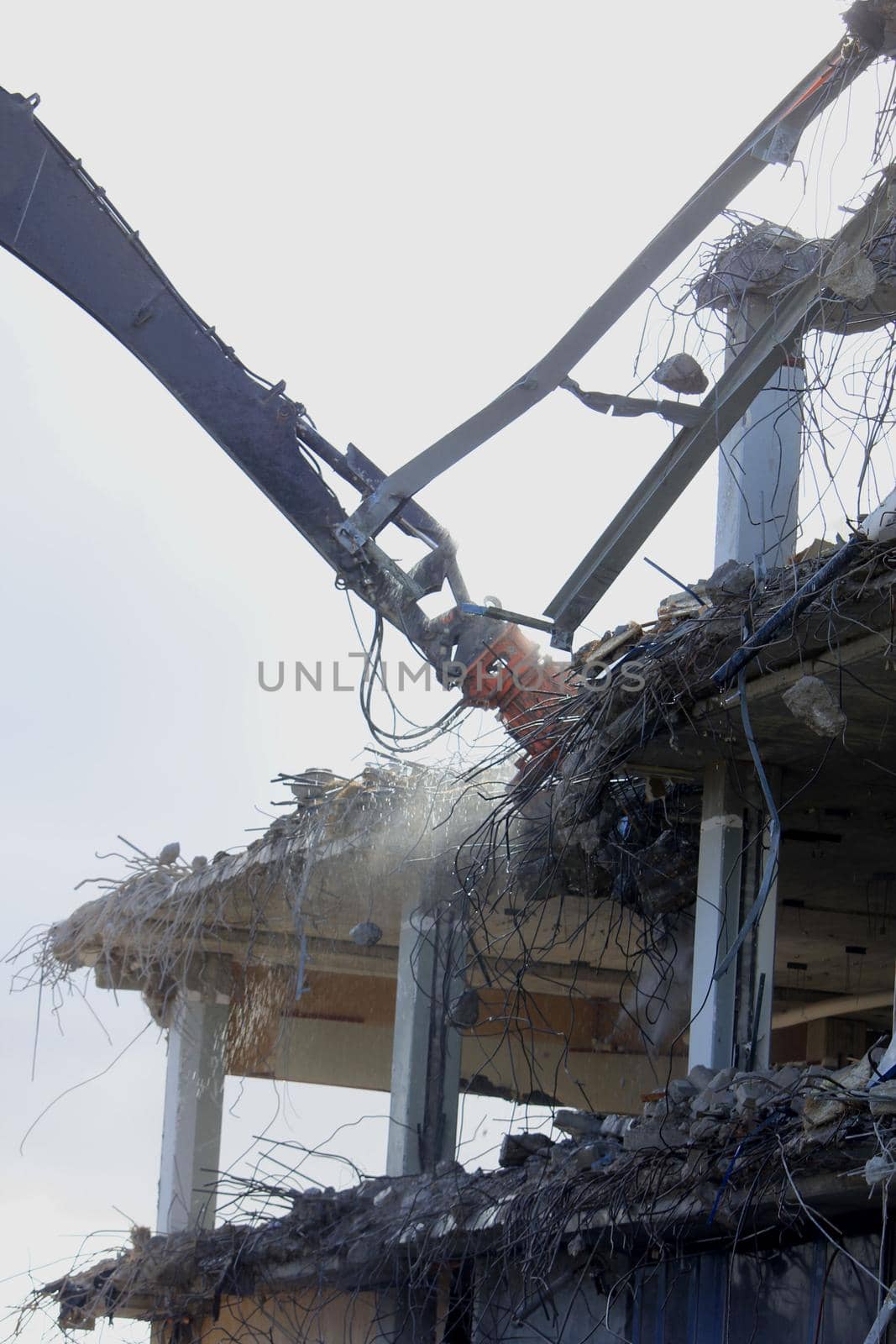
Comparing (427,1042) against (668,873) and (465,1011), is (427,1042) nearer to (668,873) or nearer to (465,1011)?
(465,1011)

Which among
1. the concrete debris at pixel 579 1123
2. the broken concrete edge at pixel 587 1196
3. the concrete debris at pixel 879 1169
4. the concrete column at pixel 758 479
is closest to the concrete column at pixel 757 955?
the broken concrete edge at pixel 587 1196

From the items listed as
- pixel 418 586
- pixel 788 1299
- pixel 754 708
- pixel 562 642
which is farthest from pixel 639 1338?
pixel 418 586

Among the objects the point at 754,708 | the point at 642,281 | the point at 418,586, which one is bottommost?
the point at 754,708

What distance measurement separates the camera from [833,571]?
253 inches

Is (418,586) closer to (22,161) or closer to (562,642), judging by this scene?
(562,642)

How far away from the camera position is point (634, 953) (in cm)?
1007

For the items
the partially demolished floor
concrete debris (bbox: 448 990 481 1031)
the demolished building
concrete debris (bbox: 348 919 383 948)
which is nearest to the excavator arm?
the demolished building

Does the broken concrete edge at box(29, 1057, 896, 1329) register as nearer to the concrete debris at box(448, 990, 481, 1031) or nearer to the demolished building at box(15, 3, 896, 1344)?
the demolished building at box(15, 3, 896, 1344)

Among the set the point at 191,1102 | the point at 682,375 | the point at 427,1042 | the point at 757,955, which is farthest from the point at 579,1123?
the point at 191,1102

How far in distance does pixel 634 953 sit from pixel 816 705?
350 cm

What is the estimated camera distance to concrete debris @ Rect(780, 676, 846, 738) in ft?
22.6

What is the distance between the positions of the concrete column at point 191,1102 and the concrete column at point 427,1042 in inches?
87.9

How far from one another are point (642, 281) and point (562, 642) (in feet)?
6.46

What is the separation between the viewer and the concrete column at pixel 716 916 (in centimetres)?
779
